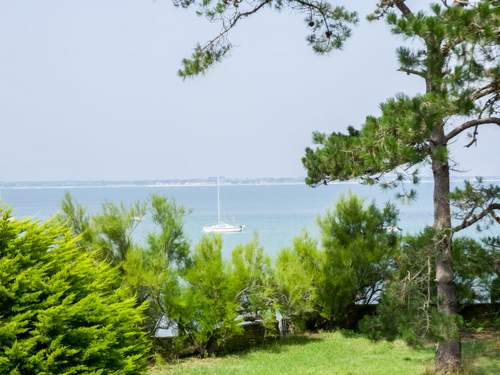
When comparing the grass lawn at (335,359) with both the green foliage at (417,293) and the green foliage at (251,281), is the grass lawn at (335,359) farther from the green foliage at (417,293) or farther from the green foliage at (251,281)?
the green foliage at (417,293)

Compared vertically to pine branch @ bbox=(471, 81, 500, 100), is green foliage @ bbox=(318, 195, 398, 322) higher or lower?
lower

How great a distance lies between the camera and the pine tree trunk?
20.0 feet

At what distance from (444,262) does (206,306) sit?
10.8 feet

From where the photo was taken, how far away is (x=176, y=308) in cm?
800

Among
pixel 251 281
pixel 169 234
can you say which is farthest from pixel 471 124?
pixel 169 234

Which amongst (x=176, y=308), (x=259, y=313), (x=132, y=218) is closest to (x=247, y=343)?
(x=259, y=313)

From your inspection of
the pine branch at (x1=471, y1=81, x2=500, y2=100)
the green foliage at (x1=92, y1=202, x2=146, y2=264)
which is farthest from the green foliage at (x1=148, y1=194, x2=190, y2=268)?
the pine branch at (x1=471, y1=81, x2=500, y2=100)

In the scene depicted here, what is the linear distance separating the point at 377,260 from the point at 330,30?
12.6ft

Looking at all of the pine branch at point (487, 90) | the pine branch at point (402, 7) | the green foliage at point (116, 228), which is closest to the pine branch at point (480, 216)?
the pine branch at point (487, 90)

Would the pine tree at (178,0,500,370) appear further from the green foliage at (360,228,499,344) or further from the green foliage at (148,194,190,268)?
the green foliage at (148,194,190,268)

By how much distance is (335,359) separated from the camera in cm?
746

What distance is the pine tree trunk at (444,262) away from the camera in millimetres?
6094

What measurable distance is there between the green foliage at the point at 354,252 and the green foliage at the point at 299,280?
176mm

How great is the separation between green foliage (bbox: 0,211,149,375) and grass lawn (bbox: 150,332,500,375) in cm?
347
